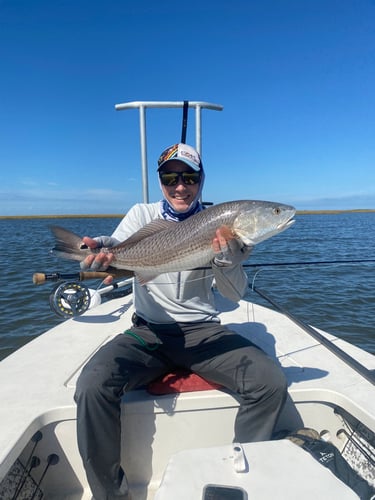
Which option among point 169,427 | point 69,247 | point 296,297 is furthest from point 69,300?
point 296,297

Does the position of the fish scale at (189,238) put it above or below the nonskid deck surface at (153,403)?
above

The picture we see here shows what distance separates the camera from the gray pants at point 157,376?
2572mm

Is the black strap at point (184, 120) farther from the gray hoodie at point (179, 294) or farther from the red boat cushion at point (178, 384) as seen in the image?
the red boat cushion at point (178, 384)

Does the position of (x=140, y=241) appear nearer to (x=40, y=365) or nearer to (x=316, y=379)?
(x=40, y=365)

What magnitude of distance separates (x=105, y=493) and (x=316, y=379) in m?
2.20

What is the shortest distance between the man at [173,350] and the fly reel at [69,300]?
204 cm

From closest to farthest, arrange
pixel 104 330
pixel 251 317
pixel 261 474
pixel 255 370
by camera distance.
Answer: pixel 261 474 → pixel 255 370 → pixel 104 330 → pixel 251 317

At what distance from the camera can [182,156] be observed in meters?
3.41

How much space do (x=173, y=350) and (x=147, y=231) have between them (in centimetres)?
123

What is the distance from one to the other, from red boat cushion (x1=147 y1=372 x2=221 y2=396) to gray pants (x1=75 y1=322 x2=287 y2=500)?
0.24 feet

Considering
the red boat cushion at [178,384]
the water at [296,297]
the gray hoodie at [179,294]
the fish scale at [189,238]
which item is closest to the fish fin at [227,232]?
the fish scale at [189,238]

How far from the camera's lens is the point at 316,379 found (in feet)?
10.9

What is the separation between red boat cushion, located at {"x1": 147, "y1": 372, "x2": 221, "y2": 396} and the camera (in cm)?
307

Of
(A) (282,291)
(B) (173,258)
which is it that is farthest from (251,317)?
(A) (282,291)
